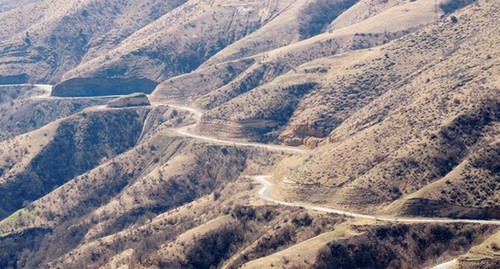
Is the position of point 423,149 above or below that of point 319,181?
above

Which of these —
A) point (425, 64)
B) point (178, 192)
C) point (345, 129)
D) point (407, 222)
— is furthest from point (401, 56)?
point (407, 222)

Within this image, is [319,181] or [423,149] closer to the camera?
[423,149]

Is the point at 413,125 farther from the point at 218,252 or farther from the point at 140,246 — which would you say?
the point at 140,246

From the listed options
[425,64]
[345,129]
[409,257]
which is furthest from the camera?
[425,64]

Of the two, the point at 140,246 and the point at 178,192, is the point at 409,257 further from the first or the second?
the point at 178,192

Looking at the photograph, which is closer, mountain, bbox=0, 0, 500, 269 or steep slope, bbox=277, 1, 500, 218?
mountain, bbox=0, 0, 500, 269

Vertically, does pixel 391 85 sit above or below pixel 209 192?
above

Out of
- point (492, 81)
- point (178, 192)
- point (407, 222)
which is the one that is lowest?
point (178, 192)

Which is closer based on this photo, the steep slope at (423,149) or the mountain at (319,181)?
the mountain at (319,181)

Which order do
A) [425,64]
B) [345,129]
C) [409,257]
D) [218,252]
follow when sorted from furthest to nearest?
[425,64] < [345,129] < [218,252] < [409,257]

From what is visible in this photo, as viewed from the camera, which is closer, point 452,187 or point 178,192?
point 452,187
